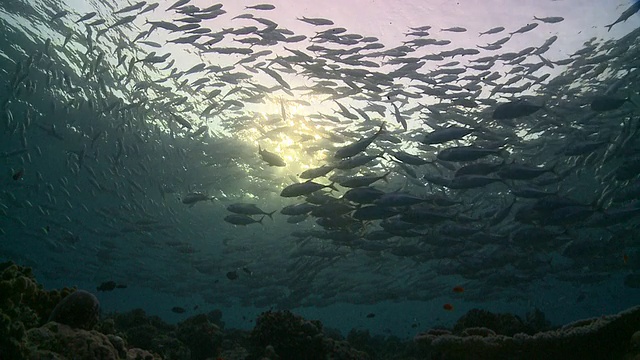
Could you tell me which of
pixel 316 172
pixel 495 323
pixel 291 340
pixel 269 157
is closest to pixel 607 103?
pixel 495 323

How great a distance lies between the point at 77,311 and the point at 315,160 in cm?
1773

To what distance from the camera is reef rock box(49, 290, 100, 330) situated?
12.6 feet

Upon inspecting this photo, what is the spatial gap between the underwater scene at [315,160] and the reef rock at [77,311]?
0.02 metres

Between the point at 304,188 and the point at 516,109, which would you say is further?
the point at 304,188

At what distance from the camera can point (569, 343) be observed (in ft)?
13.1

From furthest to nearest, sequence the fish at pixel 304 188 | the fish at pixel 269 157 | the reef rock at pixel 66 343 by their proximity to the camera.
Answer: the fish at pixel 269 157, the fish at pixel 304 188, the reef rock at pixel 66 343

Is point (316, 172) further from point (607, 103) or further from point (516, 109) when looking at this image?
point (607, 103)

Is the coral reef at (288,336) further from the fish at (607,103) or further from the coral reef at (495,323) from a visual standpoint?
the fish at (607,103)

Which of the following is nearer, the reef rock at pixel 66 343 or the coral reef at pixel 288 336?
the reef rock at pixel 66 343

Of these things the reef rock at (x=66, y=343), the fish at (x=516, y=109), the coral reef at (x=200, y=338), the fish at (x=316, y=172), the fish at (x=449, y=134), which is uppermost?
the fish at (x=516, y=109)

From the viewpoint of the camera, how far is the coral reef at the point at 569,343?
3.86 m

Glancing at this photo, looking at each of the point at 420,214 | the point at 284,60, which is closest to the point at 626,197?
the point at 420,214

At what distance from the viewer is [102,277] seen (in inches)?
2044

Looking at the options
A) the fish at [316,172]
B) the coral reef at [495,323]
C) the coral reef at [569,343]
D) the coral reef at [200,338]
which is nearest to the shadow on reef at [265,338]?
the coral reef at [569,343]
